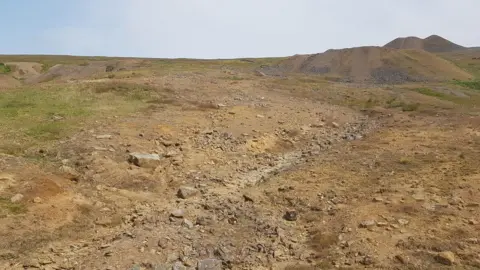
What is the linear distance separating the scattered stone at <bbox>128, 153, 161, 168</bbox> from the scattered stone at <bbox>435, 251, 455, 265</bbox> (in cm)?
790

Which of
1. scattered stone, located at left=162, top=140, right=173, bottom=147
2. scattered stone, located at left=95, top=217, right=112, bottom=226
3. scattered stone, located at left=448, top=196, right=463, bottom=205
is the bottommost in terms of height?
scattered stone, located at left=95, top=217, right=112, bottom=226

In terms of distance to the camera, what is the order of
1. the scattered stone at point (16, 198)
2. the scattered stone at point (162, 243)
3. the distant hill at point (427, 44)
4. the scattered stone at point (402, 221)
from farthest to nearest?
the distant hill at point (427, 44) < the scattered stone at point (16, 198) < the scattered stone at point (402, 221) < the scattered stone at point (162, 243)

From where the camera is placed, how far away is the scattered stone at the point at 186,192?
12.0 meters

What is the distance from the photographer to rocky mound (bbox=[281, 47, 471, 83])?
41.5 metres

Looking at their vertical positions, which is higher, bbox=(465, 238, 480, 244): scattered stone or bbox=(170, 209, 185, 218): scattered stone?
bbox=(465, 238, 480, 244): scattered stone

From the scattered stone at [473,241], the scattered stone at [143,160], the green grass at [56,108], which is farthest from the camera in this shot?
the green grass at [56,108]

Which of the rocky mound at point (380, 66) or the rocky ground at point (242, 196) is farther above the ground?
the rocky mound at point (380, 66)

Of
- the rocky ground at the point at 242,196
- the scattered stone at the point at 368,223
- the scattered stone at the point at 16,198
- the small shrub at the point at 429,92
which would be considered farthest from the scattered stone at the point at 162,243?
the small shrub at the point at 429,92

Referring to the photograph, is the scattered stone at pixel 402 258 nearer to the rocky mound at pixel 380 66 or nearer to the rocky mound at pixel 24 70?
the rocky mound at pixel 380 66

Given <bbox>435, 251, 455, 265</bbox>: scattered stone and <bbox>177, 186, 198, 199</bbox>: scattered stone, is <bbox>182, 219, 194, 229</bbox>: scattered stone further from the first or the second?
<bbox>435, 251, 455, 265</bbox>: scattered stone

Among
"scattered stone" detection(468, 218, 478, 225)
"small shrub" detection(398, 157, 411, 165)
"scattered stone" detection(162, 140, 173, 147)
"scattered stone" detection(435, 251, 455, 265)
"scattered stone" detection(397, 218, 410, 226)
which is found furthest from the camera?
"scattered stone" detection(162, 140, 173, 147)

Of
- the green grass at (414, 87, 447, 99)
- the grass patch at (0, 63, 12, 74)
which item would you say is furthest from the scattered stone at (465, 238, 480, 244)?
the grass patch at (0, 63, 12, 74)

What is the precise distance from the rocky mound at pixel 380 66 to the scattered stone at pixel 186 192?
28944mm

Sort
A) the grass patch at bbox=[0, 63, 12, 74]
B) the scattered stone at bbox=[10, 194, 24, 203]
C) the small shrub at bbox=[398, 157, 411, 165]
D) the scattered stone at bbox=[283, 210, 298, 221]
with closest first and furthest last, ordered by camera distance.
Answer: the scattered stone at bbox=[10, 194, 24, 203] < the scattered stone at bbox=[283, 210, 298, 221] < the small shrub at bbox=[398, 157, 411, 165] < the grass patch at bbox=[0, 63, 12, 74]
